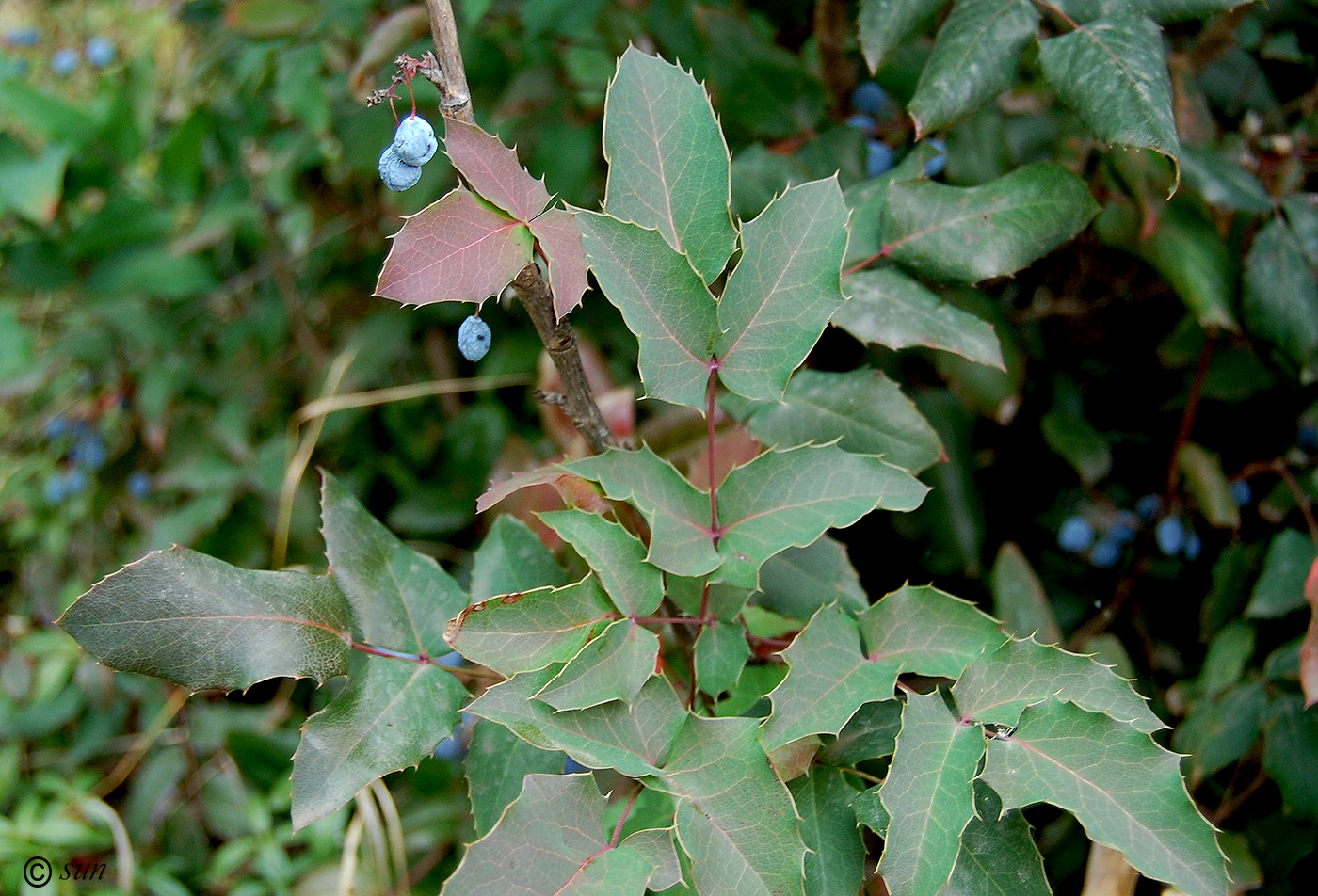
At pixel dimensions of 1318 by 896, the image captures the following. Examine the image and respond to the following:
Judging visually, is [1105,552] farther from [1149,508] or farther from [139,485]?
[139,485]

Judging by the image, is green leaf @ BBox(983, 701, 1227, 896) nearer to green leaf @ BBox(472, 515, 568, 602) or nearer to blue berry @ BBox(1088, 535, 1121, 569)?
green leaf @ BBox(472, 515, 568, 602)

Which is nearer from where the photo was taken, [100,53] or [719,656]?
[719,656]

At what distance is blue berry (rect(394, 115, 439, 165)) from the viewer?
49 cm

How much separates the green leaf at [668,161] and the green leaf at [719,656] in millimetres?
225

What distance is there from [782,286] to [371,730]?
36cm

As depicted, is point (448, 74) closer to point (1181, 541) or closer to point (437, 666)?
Answer: point (437, 666)

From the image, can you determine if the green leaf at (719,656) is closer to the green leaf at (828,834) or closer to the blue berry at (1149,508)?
the green leaf at (828,834)

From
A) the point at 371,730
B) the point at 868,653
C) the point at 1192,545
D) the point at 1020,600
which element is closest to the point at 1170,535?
the point at 1192,545

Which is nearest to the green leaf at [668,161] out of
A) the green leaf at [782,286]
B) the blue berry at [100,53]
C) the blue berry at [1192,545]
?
the green leaf at [782,286]

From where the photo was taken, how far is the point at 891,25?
736mm

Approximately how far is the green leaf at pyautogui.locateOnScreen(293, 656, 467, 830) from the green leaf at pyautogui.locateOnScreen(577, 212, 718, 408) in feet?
0.78

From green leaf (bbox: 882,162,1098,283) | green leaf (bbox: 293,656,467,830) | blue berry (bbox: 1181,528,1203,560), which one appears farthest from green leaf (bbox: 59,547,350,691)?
blue berry (bbox: 1181,528,1203,560)

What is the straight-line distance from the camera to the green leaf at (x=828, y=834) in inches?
20.0

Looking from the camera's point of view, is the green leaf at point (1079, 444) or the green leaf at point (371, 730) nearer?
the green leaf at point (371, 730)
